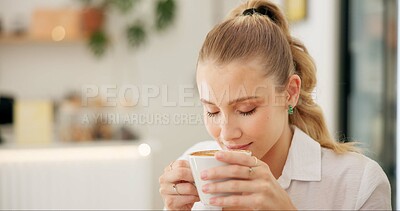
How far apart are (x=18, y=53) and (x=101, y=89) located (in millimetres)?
818

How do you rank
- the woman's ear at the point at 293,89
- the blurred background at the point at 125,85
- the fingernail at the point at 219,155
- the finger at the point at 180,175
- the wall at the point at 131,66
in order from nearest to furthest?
the fingernail at the point at 219,155, the finger at the point at 180,175, the woman's ear at the point at 293,89, the blurred background at the point at 125,85, the wall at the point at 131,66

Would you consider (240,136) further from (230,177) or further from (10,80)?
(10,80)

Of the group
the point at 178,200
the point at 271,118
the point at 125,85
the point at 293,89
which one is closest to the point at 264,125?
the point at 271,118

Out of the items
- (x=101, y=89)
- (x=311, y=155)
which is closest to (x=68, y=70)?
(x=101, y=89)

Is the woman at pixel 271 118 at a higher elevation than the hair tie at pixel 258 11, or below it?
below

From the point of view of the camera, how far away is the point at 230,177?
917mm

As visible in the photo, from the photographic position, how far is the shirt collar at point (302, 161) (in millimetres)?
1249

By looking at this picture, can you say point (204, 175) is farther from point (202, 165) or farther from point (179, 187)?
point (179, 187)

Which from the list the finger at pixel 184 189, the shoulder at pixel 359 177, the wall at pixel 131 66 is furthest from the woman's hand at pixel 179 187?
the wall at pixel 131 66

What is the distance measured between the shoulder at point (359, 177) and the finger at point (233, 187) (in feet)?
1.22

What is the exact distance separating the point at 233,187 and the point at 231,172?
27 millimetres

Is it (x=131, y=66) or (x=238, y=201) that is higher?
(x=131, y=66)

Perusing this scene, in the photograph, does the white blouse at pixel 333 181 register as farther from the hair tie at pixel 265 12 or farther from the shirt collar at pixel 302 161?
the hair tie at pixel 265 12

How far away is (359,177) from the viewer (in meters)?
1.23
